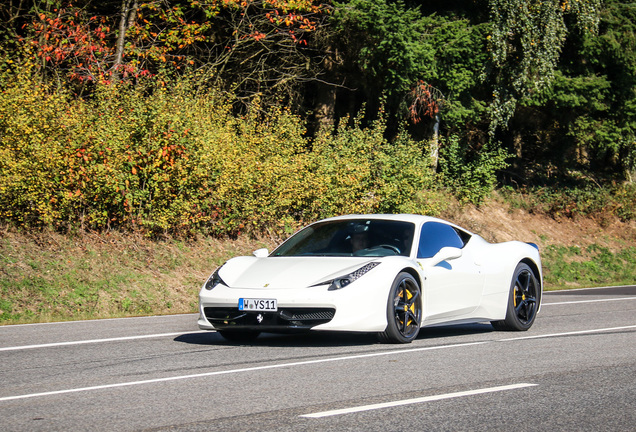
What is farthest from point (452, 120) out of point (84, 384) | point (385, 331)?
point (84, 384)

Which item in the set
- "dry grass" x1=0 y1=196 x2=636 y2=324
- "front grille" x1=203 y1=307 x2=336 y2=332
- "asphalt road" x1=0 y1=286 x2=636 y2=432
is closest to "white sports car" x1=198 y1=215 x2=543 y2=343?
"front grille" x1=203 y1=307 x2=336 y2=332

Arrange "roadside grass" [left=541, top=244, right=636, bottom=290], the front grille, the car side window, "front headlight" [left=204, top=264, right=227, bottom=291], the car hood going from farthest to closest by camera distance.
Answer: "roadside grass" [left=541, top=244, right=636, bottom=290], the car side window, "front headlight" [left=204, top=264, right=227, bottom=291], the car hood, the front grille

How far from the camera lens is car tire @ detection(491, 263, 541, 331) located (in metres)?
10.3

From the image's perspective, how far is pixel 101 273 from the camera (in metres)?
15.0

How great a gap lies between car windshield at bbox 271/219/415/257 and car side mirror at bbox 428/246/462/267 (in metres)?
0.31

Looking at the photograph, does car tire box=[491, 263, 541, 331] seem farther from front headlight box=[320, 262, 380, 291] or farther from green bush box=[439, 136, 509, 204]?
green bush box=[439, 136, 509, 204]

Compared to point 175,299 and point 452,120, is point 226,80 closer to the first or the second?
point 452,120

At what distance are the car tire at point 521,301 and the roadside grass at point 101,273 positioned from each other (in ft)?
19.3

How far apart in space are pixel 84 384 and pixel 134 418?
1.45m

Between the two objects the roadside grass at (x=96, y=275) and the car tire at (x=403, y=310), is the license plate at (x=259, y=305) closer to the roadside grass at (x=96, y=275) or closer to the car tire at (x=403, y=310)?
the car tire at (x=403, y=310)

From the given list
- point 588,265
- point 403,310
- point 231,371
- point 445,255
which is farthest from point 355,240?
point 588,265

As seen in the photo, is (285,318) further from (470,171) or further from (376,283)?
(470,171)

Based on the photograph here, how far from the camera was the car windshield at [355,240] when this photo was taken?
30.6 ft

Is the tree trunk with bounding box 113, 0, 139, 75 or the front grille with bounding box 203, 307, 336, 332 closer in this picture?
the front grille with bounding box 203, 307, 336, 332
